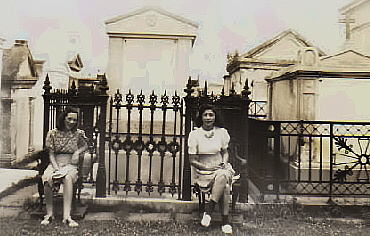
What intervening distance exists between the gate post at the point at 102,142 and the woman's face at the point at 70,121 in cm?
21

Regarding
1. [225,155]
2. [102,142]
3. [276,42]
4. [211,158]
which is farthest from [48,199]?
[276,42]

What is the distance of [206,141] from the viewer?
2721 mm

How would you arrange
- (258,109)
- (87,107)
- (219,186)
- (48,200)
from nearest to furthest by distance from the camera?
(219,186)
(48,200)
(87,107)
(258,109)

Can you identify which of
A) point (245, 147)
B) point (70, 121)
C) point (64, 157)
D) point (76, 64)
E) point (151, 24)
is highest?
point (151, 24)

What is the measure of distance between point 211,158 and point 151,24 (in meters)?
1.27

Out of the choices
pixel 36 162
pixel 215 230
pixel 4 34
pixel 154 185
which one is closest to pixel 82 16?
pixel 4 34

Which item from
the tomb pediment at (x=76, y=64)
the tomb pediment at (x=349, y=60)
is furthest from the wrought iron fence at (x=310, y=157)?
the tomb pediment at (x=76, y=64)

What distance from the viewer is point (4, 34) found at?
288 cm

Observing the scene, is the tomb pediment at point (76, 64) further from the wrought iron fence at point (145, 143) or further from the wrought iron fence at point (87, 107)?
the wrought iron fence at point (145, 143)

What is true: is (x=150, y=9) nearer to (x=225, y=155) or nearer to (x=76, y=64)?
(x=76, y=64)

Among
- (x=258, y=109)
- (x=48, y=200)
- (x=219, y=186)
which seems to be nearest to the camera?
(x=219, y=186)

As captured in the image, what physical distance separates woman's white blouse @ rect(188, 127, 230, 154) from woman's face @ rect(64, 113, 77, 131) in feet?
3.14

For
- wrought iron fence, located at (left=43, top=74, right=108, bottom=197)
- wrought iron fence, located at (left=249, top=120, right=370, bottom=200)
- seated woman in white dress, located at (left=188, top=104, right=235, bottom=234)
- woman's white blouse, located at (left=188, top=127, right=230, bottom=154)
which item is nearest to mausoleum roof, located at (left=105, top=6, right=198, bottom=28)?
wrought iron fence, located at (left=43, top=74, right=108, bottom=197)

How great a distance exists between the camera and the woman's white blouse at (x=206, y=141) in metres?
2.72
